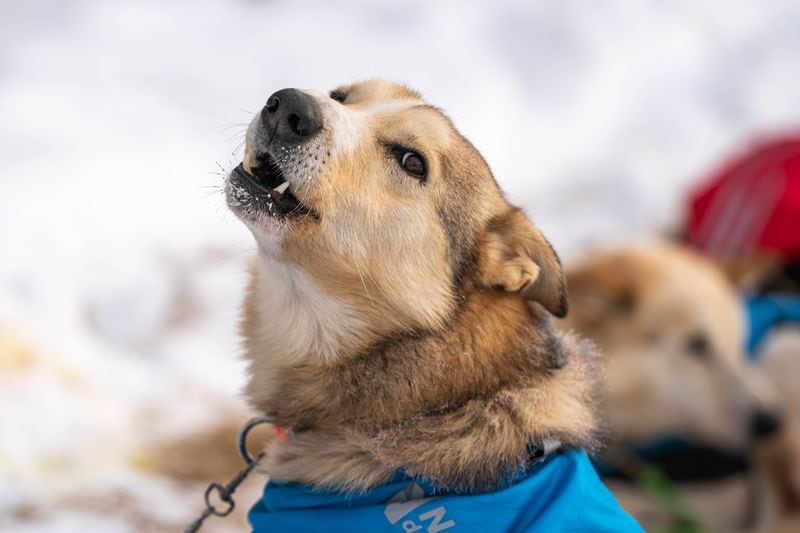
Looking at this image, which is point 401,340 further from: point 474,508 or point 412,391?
point 474,508

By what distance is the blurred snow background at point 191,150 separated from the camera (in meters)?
4.60

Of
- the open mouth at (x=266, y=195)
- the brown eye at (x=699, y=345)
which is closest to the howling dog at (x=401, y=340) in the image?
the open mouth at (x=266, y=195)

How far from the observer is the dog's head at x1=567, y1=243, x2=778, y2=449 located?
228 inches

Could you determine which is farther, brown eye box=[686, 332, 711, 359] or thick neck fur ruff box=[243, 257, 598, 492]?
brown eye box=[686, 332, 711, 359]

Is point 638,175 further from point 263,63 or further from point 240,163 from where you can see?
point 240,163

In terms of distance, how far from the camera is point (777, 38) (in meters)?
13.0

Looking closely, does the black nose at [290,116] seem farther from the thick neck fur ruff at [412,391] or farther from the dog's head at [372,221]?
the thick neck fur ruff at [412,391]

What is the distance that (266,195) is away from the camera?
8.92 feet

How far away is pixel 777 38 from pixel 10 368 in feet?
37.7

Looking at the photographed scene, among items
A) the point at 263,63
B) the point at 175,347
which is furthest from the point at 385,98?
the point at 263,63

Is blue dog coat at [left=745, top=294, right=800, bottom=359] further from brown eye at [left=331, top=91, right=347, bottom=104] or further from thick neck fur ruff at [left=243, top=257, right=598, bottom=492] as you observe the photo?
brown eye at [left=331, top=91, right=347, bottom=104]

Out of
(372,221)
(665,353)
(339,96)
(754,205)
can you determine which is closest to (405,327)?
(372,221)

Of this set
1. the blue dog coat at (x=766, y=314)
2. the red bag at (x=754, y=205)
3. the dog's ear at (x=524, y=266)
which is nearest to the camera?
the dog's ear at (x=524, y=266)

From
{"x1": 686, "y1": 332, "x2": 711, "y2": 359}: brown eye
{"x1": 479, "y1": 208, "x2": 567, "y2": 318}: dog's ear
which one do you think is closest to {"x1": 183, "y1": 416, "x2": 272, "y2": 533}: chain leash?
{"x1": 479, "y1": 208, "x2": 567, "y2": 318}: dog's ear
